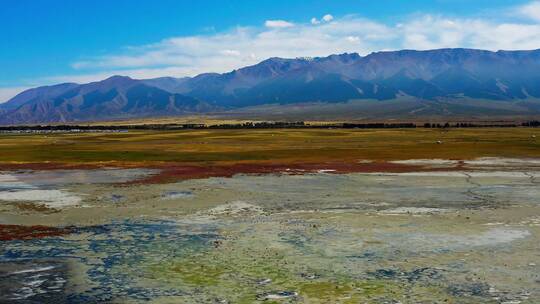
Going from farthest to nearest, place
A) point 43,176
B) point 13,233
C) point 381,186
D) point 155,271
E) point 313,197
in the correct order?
point 43,176 < point 381,186 < point 313,197 < point 13,233 < point 155,271

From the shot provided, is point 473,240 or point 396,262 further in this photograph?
point 473,240

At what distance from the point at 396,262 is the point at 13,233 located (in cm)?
1640

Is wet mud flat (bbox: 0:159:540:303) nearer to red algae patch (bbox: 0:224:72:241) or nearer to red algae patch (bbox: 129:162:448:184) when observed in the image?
red algae patch (bbox: 0:224:72:241)

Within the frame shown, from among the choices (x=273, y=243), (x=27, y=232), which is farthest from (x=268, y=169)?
(x=273, y=243)

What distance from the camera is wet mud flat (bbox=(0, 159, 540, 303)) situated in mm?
17031

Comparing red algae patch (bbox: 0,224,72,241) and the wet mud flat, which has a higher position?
red algae patch (bbox: 0,224,72,241)

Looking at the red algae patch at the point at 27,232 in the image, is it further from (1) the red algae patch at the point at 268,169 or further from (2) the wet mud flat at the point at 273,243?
(1) the red algae patch at the point at 268,169

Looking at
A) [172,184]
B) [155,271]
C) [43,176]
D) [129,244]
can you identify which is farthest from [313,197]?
[43,176]

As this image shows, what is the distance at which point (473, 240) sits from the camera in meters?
23.2

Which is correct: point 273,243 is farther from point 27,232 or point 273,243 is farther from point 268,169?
point 268,169

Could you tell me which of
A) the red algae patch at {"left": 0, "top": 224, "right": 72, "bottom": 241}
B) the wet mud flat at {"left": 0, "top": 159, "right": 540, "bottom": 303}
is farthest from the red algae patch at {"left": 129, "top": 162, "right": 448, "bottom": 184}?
the red algae patch at {"left": 0, "top": 224, "right": 72, "bottom": 241}

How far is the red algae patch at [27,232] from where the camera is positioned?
2484cm

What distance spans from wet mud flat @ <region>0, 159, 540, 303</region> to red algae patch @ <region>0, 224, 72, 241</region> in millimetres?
83

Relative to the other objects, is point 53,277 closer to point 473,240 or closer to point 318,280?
point 318,280
